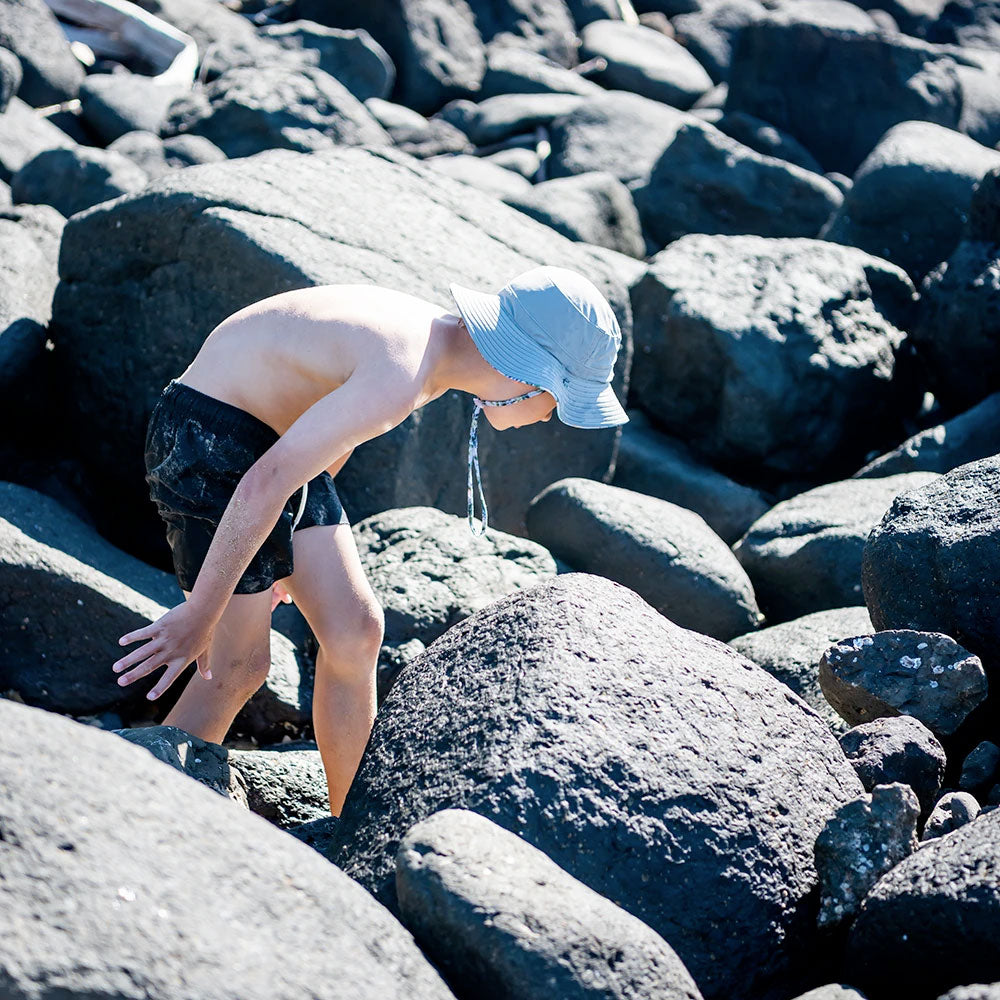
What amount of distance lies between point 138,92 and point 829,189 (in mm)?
5289

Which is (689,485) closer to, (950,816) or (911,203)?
(911,203)

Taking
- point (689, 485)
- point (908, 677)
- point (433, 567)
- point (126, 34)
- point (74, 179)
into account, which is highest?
point (908, 677)

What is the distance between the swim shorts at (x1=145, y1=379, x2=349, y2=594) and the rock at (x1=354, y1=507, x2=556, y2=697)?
955 mm

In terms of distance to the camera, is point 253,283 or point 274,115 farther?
point 274,115

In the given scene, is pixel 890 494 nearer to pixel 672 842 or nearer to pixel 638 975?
pixel 672 842

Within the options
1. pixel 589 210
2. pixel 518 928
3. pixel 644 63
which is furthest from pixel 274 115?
pixel 518 928

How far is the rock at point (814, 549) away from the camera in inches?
187

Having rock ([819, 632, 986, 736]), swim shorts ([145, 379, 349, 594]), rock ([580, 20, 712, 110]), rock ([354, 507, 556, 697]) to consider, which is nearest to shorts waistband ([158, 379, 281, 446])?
swim shorts ([145, 379, 349, 594])

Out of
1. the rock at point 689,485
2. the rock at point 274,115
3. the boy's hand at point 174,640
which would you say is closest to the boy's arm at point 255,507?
the boy's hand at point 174,640

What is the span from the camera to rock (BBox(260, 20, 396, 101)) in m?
11.4

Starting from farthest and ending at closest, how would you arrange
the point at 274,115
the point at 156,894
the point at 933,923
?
the point at 274,115 → the point at 933,923 → the point at 156,894

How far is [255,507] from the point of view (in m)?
2.70

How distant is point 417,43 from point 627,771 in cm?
1102

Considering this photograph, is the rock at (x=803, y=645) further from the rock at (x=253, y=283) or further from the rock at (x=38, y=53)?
the rock at (x=38, y=53)
